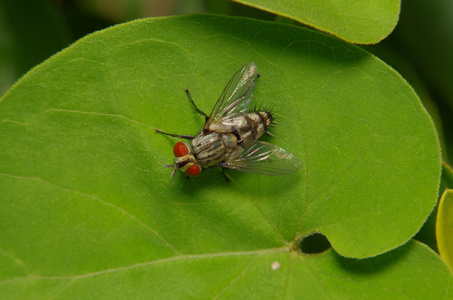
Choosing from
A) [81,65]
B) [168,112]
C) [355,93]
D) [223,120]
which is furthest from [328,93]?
[81,65]

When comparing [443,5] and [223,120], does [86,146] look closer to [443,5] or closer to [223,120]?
[223,120]

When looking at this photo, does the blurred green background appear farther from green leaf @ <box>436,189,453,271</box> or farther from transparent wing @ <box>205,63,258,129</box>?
transparent wing @ <box>205,63,258,129</box>

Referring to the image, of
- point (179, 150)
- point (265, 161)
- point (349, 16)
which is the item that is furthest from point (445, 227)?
point (179, 150)

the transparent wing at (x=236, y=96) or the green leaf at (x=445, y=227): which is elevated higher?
the transparent wing at (x=236, y=96)

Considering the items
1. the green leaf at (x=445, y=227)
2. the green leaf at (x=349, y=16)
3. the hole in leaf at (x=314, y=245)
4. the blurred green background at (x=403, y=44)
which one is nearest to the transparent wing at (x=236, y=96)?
the green leaf at (x=349, y=16)

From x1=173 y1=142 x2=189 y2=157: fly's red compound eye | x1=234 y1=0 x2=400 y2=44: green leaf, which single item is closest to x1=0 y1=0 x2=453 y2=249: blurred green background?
x1=234 y1=0 x2=400 y2=44: green leaf

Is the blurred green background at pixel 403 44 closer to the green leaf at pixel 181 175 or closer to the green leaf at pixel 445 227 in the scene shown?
the green leaf at pixel 445 227
